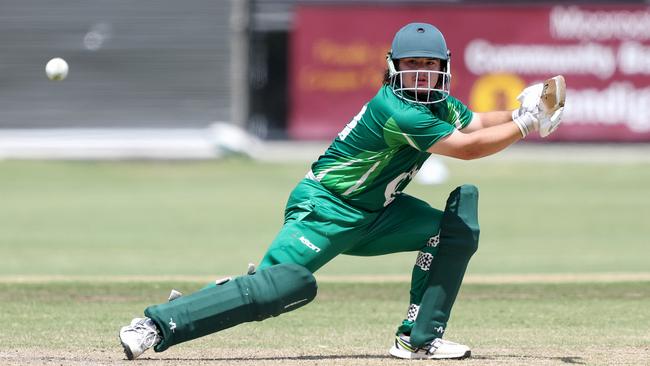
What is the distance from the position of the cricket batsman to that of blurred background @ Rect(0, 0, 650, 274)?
13927 millimetres

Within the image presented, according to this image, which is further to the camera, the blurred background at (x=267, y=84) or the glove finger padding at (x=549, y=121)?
the blurred background at (x=267, y=84)

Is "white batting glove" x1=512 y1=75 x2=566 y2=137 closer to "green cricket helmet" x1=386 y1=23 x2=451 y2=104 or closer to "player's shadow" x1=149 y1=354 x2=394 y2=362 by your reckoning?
"green cricket helmet" x1=386 y1=23 x2=451 y2=104

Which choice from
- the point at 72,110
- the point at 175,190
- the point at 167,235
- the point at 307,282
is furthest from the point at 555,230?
the point at 72,110

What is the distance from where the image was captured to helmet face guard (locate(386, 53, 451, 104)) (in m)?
6.19

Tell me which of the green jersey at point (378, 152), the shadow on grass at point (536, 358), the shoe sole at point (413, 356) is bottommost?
the shoe sole at point (413, 356)

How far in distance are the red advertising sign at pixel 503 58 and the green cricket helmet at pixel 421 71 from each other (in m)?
17.7

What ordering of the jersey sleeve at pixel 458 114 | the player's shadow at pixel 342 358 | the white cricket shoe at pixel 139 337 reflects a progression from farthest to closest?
the jersey sleeve at pixel 458 114
the player's shadow at pixel 342 358
the white cricket shoe at pixel 139 337

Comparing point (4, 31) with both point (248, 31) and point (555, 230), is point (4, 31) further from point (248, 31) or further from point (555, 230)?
point (555, 230)

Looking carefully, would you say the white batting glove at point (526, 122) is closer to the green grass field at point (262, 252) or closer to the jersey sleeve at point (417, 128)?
the jersey sleeve at point (417, 128)

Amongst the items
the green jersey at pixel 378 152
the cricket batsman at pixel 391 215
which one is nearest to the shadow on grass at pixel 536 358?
the cricket batsman at pixel 391 215

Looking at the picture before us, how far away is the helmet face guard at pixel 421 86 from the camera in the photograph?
6.19 m

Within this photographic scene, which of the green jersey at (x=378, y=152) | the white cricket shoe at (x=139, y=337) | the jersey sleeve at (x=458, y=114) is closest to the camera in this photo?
the white cricket shoe at (x=139, y=337)

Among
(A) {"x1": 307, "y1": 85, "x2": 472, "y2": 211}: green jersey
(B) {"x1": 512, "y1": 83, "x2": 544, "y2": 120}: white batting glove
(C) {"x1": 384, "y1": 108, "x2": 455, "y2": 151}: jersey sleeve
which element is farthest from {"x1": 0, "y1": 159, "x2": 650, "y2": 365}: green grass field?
(B) {"x1": 512, "y1": 83, "x2": 544, "y2": 120}: white batting glove

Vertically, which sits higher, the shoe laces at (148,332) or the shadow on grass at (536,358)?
the shoe laces at (148,332)
